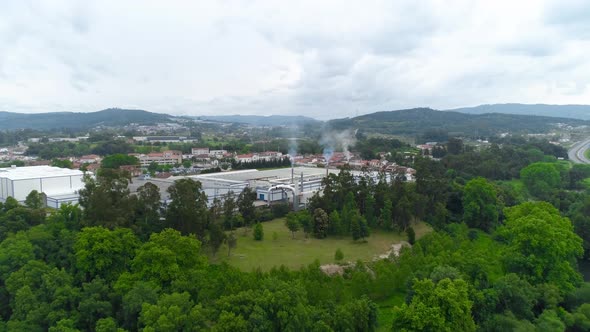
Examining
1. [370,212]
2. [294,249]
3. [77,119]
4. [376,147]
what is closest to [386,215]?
[370,212]

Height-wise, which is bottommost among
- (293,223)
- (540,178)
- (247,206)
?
(293,223)

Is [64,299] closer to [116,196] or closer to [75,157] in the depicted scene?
[116,196]

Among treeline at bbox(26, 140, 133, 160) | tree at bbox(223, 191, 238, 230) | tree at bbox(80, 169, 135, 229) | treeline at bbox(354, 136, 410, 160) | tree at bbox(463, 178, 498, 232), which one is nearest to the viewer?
tree at bbox(80, 169, 135, 229)

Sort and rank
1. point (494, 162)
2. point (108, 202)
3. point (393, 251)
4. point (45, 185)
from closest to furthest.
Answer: point (108, 202) → point (393, 251) → point (45, 185) → point (494, 162)

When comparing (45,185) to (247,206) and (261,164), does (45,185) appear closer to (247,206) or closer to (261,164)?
(247,206)

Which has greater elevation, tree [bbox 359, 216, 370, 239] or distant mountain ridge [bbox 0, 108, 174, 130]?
distant mountain ridge [bbox 0, 108, 174, 130]

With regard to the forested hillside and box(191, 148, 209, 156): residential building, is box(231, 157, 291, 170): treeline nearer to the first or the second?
box(191, 148, 209, 156): residential building

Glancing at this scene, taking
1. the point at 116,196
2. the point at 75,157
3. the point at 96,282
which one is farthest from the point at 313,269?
the point at 75,157

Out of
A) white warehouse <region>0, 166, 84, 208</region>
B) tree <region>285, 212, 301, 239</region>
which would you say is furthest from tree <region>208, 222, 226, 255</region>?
white warehouse <region>0, 166, 84, 208</region>
